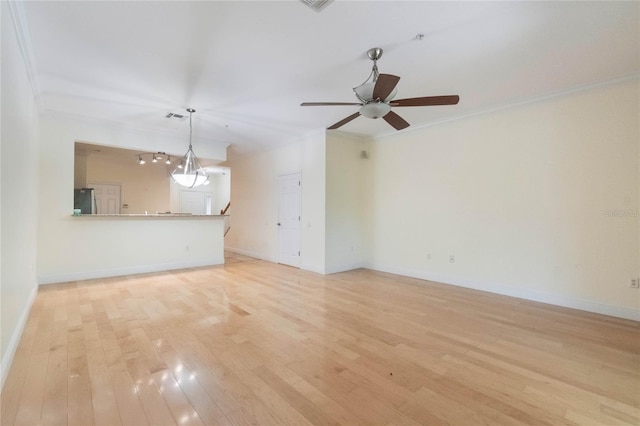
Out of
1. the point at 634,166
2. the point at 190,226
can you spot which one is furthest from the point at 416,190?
the point at 190,226

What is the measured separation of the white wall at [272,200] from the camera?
561cm

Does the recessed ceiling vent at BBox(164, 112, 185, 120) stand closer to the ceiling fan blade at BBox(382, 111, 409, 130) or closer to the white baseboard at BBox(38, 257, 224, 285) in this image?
the white baseboard at BBox(38, 257, 224, 285)

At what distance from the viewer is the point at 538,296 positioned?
3.88m

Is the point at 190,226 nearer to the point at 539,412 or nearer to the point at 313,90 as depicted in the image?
the point at 313,90

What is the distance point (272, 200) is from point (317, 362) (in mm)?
4856

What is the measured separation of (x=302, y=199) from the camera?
235 inches

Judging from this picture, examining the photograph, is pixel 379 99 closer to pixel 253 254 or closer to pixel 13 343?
pixel 13 343

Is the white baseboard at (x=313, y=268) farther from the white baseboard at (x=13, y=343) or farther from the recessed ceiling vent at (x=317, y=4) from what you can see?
the recessed ceiling vent at (x=317, y=4)

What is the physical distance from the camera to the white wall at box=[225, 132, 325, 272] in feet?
18.4

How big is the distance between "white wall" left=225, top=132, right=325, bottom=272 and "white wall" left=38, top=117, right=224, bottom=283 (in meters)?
1.73

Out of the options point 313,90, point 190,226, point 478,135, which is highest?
point 313,90

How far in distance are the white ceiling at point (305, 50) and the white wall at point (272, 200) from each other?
1.67 m

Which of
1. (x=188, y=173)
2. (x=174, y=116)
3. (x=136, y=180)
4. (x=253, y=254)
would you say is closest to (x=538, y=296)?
(x=188, y=173)

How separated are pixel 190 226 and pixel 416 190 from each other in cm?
471
